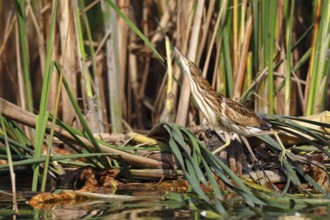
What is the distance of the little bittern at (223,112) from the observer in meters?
3.92

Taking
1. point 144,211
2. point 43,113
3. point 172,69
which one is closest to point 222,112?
point 144,211

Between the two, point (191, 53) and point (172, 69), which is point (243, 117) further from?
point (172, 69)

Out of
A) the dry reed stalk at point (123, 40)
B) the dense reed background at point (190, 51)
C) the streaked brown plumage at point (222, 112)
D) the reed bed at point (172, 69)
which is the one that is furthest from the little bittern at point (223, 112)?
the dry reed stalk at point (123, 40)

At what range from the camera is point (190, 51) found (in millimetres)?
4922

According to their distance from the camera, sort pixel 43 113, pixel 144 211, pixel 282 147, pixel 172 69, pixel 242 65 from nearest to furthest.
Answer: pixel 144 211 < pixel 43 113 < pixel 282 147 < pixel 242 65 < pixel 172 69

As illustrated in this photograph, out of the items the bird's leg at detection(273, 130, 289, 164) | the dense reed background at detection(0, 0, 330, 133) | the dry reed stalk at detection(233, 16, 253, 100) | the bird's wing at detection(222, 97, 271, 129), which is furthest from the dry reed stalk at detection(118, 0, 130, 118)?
the bird's leg at detection(273, 130, 289, 164)

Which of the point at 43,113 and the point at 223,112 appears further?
the point at 223,112

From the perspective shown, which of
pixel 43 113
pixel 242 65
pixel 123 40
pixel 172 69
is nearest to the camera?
pixel 43 113

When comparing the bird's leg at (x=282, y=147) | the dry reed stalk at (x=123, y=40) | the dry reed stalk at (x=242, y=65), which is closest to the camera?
the bird's leg at (x=282, y=147)

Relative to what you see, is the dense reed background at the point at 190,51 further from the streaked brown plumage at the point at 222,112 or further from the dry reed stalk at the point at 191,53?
the streaked brown plumage at the point at 222,112

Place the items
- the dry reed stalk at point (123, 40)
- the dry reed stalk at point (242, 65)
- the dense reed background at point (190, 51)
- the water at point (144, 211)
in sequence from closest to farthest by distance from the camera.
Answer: the water at point (144, 211)
the dense reed background at point (190, 51)
the dry reed stalk at point (242, 65)
the dry reed stalk at point (123, 40)

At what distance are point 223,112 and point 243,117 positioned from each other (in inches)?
4.7

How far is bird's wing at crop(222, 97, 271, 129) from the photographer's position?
391 centimetres

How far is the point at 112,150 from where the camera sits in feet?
12.8
